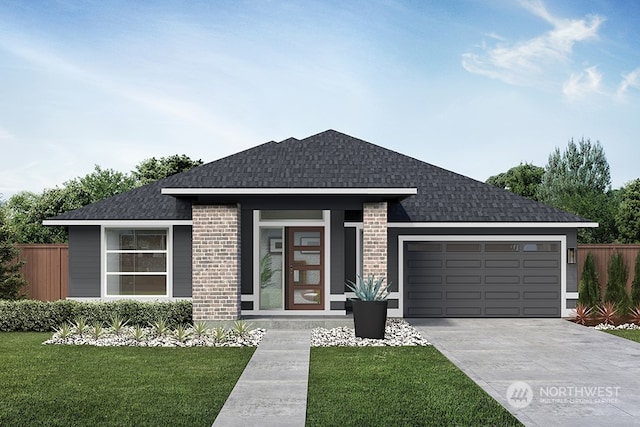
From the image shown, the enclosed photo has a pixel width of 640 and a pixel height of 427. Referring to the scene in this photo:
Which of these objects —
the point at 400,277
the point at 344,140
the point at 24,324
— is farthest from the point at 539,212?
the point at 24,324

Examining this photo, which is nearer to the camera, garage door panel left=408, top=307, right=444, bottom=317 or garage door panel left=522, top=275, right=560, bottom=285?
garage door panel left=408, top=307, right=444, bottom=317

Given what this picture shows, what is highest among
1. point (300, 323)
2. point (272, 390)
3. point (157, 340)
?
point (272, 390)

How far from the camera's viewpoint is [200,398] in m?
9.19

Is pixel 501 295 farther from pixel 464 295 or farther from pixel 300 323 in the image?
pixel 300 323

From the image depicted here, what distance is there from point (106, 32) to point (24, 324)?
10.4 metres

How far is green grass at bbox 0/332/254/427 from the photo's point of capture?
8.31 meters

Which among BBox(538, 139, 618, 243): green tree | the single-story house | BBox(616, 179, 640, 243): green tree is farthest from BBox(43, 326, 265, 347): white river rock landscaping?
BBox(538, 139, 618, 243): green tree

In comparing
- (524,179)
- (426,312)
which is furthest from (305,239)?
(524,179)

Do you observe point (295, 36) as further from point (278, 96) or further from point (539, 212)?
point (539, 212)

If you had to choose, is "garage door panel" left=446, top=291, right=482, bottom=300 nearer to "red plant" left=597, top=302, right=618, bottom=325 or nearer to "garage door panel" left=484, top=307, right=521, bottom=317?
"garage door panel" left=484, top=307, right=521, bottom=317

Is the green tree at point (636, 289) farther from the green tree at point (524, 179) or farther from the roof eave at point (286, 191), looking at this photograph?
the green tree at point (524, 179)

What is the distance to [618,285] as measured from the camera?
18562mm

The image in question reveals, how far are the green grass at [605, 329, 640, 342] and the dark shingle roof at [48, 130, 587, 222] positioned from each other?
331cm

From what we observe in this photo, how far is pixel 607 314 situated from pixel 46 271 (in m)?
16.3
